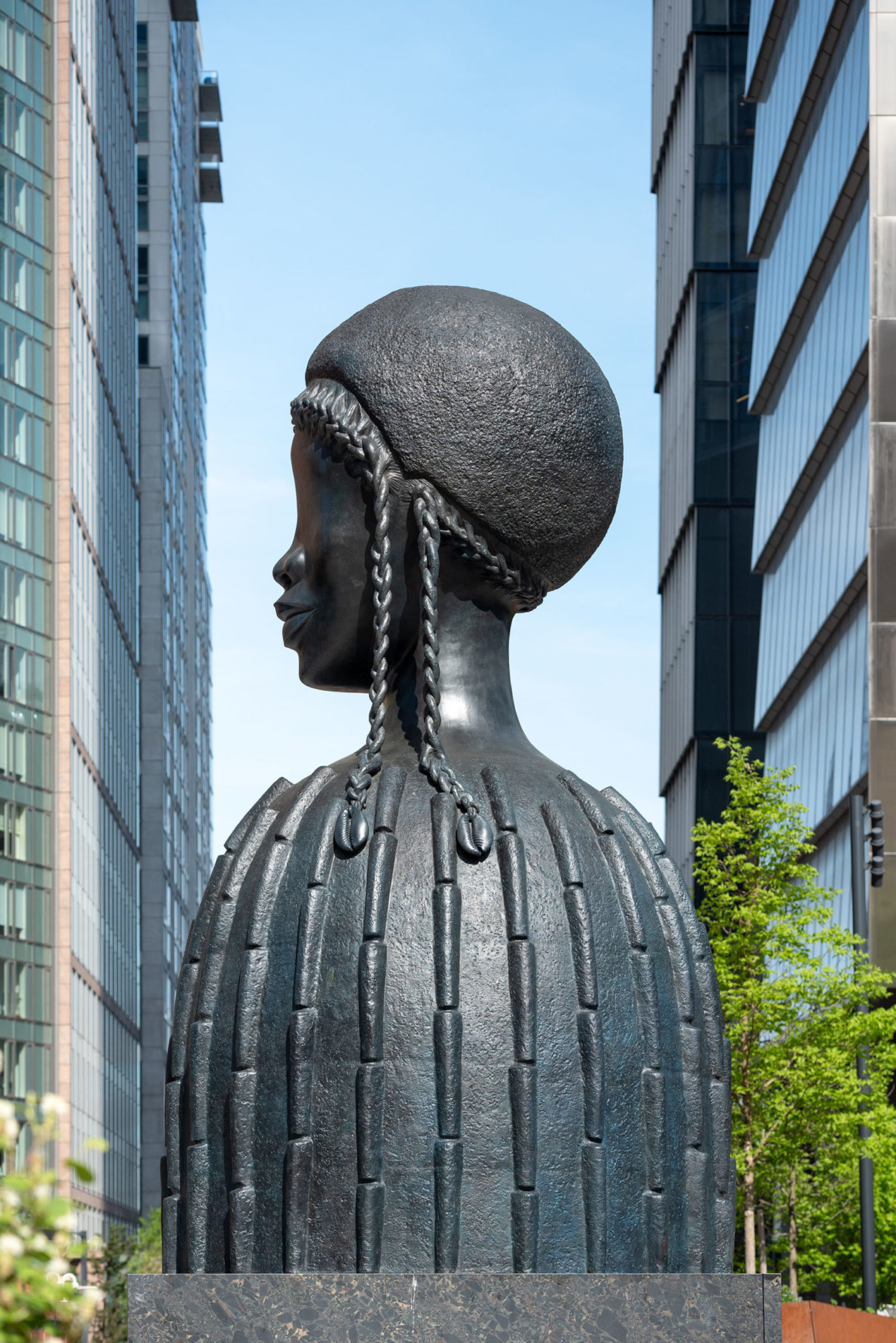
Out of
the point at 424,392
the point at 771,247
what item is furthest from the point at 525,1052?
the point at 771,247

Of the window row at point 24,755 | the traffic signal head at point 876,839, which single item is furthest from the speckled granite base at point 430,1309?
the window row at point 24,755

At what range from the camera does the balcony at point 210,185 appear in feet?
403

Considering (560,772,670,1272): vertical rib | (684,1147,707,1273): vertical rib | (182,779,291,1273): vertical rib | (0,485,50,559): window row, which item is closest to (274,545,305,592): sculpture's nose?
(182,779,291,1273): vertical rib

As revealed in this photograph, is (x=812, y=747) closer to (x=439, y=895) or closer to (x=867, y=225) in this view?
(x=867, y=225)

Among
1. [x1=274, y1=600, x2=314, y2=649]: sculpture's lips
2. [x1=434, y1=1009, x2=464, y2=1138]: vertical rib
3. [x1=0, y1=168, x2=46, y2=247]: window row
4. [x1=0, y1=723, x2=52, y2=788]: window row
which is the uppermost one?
[x1=0, y1=168, x2=46, y2=247]: window row

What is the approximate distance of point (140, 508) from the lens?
295 ft

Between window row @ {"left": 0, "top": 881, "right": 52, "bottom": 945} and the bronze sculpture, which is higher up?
window row @ {"left": 0, "top": 881, "right": 52, "bottom": 945}

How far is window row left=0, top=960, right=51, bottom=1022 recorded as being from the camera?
51.3 metres

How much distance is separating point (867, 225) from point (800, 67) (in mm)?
8681

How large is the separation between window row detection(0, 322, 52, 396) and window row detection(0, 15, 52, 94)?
7663 millimetres

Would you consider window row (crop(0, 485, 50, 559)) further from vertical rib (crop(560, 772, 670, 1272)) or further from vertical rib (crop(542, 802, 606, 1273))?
vertical rib (crop(542, 802, 606, 1273))

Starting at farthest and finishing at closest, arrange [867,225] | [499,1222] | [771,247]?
[771,247]
[867,225]
[499,1222]

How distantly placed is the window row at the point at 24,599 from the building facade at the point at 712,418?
19.0 meters

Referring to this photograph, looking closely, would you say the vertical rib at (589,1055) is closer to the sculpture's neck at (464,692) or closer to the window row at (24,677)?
the sculpture's neck at (464,692)
